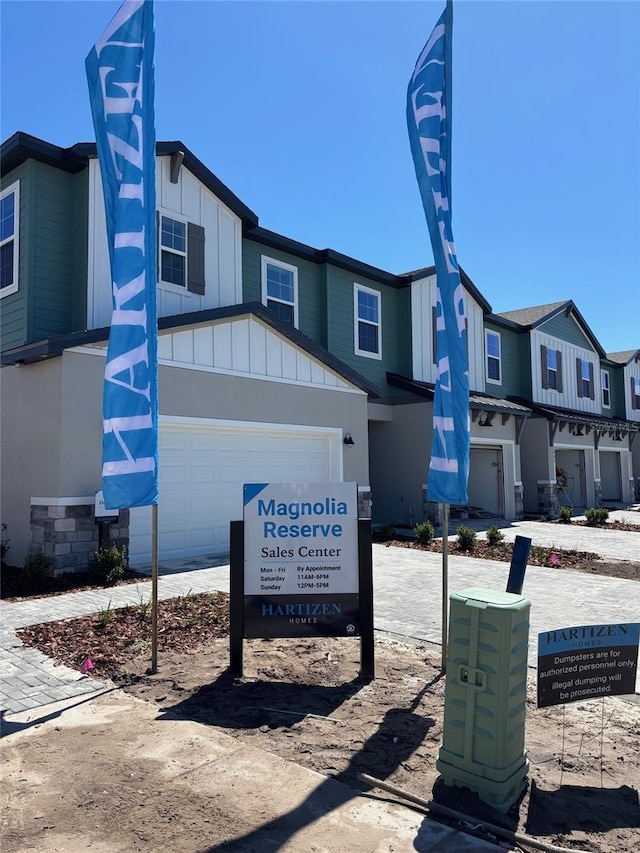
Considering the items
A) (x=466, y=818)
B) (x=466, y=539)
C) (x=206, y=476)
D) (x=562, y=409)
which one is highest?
(x=562, y=409)

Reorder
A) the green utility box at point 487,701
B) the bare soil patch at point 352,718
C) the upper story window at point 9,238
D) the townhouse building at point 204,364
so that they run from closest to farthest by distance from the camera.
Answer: the bare soil patch at point 352,718, the green utility box at point 487,701, the townhouse building at point 204,364, the upper story window at point 9,238

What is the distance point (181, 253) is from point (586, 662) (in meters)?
10.9

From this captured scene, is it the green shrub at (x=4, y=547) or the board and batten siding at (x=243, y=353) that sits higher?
the board and batten siding at (x=243, y=353)

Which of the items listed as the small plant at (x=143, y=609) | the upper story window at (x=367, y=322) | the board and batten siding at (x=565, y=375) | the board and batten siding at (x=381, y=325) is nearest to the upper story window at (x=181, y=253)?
the board and batten siding at (x=381, y=325)

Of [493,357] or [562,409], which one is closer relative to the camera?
[493,357]

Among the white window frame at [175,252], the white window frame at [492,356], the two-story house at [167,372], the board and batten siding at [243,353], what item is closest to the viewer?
the two-story house at [167,372]

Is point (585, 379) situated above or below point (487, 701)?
above

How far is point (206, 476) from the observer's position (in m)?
11.6

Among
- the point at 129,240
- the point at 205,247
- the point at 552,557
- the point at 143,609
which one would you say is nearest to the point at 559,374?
the point at 552,557

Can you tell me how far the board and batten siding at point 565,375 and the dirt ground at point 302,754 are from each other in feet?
66.5

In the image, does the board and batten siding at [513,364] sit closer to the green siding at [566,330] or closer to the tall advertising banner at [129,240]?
the green siding at [566,330]

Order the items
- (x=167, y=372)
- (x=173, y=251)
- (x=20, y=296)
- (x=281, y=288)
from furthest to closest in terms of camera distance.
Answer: (x=281, y=288) < (x=173, y=251) < (x=20, y=296) < (x=167, y=372)

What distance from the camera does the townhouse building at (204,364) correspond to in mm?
9703

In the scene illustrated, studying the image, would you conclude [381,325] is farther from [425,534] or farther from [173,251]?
[173,251]
